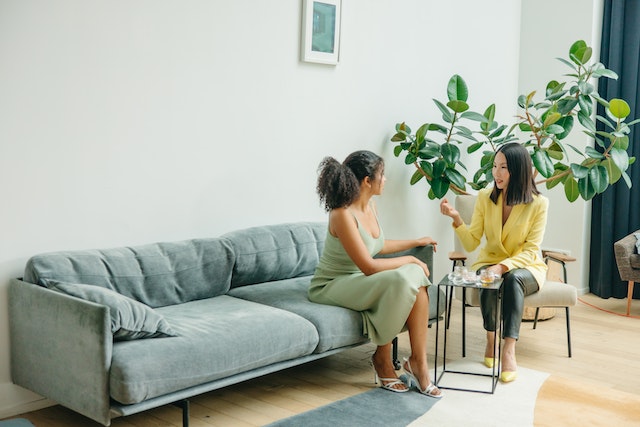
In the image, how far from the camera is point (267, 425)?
10.2ft

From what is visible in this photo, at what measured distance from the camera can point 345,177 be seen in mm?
3613

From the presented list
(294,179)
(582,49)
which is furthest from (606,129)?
(294,179)

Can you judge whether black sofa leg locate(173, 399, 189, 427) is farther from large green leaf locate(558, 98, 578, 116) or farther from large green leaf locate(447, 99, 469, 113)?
large green leaf locate(558, 98, 578, 116)

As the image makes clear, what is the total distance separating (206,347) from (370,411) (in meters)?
0.83

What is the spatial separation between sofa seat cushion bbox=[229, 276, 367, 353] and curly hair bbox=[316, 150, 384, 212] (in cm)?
46

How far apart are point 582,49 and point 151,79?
9.39 ft

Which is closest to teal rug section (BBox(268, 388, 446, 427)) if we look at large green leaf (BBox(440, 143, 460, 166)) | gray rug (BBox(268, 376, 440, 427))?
gray rug (BBox(268, 376, 440, 427))

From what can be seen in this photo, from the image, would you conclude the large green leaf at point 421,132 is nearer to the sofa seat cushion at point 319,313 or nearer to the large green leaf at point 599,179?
the large green leaf at point 599,179

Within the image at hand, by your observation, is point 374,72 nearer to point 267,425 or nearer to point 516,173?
point 516,173

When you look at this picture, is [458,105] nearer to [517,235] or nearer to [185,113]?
[517,235]

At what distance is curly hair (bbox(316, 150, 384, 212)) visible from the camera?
3.58m

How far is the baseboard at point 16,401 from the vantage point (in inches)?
125

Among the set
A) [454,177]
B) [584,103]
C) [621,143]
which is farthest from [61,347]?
[621,143]

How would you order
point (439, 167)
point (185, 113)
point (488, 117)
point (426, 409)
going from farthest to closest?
point (488, 117) → point (439, 167) → point (185, 113) → point (426, 409)
